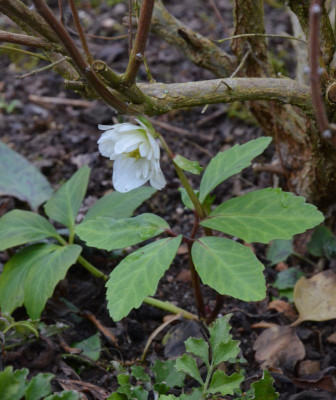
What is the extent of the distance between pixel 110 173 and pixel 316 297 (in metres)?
1.16

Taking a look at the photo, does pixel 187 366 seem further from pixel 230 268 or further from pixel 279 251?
pixel 279 251

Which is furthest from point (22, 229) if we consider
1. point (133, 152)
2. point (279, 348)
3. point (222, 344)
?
point (279, 348)

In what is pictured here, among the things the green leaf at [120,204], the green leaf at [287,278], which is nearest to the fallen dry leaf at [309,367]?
the green leaf at [287,278]

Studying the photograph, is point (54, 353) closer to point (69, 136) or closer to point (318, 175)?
point (318, 175)

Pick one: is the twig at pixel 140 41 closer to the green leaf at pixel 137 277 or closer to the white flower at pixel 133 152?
the white flower at pixel 133 152

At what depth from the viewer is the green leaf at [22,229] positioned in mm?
1831

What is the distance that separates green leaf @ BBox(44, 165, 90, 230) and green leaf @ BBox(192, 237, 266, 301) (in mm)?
582

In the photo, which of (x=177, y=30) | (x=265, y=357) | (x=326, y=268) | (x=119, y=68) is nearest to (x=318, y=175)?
(x=326, y=268)

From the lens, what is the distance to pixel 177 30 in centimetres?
212

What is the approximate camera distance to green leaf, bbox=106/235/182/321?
1.42m

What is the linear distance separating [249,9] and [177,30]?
31 centimetres

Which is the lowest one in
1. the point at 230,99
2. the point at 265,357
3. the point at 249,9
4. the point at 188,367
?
the point at 265,357

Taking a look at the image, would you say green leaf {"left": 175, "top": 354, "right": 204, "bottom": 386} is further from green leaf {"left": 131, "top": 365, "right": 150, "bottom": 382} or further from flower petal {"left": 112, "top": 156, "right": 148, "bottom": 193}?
flower petal {"left": 112, "top": 156, "right": 148, "bottom": 193}

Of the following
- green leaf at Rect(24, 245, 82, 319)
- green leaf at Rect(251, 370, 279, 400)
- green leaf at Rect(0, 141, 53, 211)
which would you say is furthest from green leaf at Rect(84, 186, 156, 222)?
green leaf at Rect(251, 370, 279, 400)
